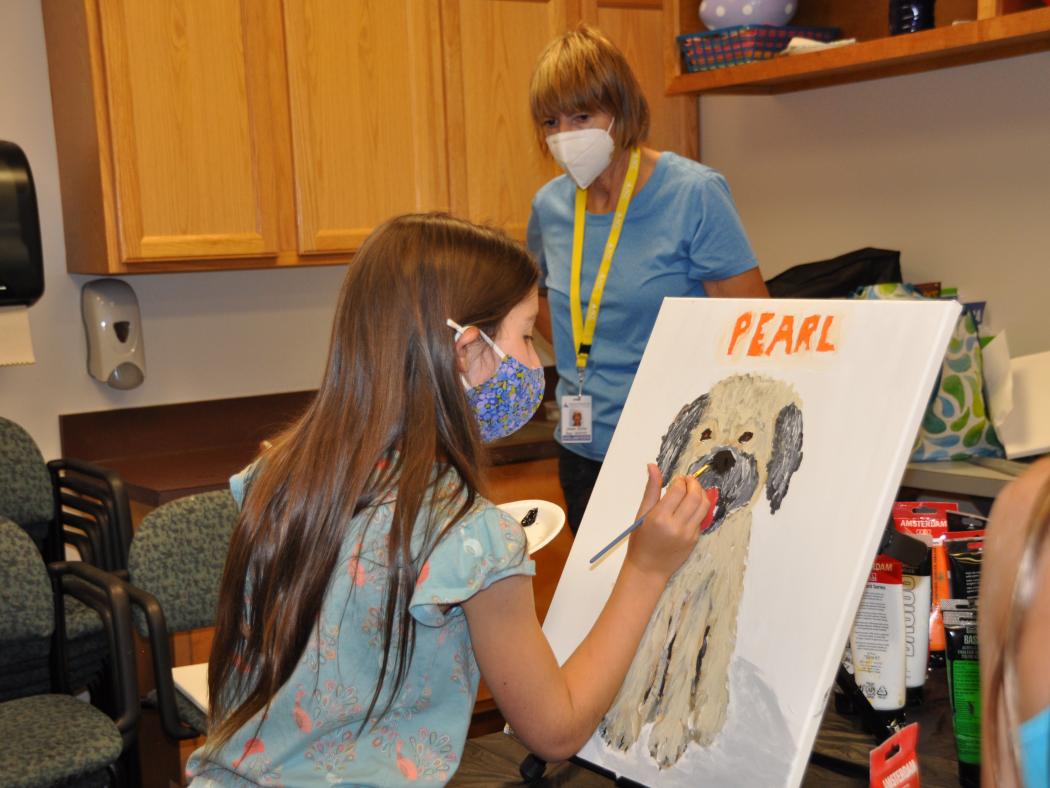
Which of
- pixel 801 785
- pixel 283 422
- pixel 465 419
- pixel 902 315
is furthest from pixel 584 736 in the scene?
pixel 283 422

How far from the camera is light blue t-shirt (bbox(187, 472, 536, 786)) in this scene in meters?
0.94

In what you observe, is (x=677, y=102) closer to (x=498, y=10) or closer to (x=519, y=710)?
(x=498, y=10)

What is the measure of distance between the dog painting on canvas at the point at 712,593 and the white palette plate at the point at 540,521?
0.16m

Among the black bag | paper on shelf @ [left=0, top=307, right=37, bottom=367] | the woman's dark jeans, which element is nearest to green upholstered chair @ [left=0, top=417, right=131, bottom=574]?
paper on shelf @ [left=0, top=307, right=37, bottom=367]

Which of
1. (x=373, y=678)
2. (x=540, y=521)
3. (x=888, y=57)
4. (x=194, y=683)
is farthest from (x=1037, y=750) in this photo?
(x=888, y=57)

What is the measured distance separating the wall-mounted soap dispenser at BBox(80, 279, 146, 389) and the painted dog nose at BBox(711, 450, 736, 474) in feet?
6.51

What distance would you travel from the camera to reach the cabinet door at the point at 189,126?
95.6 inches

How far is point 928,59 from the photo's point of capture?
253 centimetres

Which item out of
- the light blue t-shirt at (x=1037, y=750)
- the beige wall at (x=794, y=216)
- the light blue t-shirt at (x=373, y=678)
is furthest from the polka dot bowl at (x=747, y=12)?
the light blue t-shirt at (x=1037, y=750)

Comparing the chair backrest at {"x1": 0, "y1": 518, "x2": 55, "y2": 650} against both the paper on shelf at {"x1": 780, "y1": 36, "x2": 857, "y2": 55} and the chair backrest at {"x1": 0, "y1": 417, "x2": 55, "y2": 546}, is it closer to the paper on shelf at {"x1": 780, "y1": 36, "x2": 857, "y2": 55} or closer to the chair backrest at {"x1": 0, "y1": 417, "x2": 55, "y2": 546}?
the chair backrest at {"x1": 0, "y1": 417, "x2": 55, "y2": 546}

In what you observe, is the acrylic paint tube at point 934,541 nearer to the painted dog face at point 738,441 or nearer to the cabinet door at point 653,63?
the painted dog face at point 738,441

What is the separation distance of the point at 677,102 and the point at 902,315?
2336 millimetres

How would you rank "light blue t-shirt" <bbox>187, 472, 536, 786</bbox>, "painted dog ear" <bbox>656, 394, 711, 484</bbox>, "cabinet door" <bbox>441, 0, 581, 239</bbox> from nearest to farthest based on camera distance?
"light blue t-shirt" <bbox>187, 472, 536, 786</bbox> → "painted dog ear" <bbox>656, 394, 711, 484</bbox> → "cabinet door" <bbox>441, 0, 581, 239</bbox>

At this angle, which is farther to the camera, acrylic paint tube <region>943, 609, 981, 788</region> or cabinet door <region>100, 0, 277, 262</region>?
cabinet door <region>100, 0, 277, 262</region>
